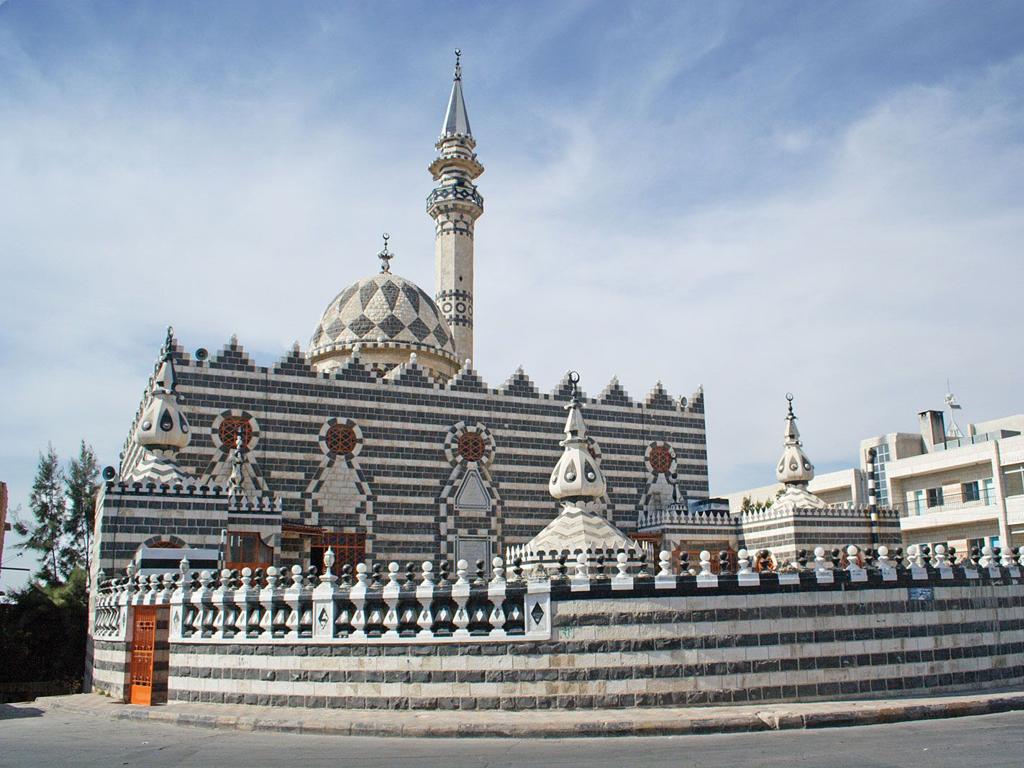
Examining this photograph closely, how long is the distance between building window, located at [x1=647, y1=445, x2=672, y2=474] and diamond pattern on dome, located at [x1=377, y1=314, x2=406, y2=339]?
1003cm

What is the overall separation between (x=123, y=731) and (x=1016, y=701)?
46.1 ft

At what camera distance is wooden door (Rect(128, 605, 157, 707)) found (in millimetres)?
17500

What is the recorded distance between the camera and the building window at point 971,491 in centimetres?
4159

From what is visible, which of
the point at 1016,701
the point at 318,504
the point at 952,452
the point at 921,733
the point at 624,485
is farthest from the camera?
the point at 952,452

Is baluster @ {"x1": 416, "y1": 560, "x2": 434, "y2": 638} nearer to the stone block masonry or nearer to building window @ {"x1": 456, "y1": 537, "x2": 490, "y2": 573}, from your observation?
the stone block masonry

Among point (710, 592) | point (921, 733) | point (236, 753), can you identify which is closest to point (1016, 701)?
point (921, 733)

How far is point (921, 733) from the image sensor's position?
41.3ft

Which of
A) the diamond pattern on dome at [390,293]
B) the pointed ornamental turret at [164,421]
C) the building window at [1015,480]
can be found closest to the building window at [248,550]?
the pointed ornamental turret at [164,421]


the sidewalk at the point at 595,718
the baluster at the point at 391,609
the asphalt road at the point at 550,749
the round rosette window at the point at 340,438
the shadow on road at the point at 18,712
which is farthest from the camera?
the round rosette window at the point at 340,438

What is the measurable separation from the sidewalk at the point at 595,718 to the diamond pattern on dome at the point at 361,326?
19028 millimetres

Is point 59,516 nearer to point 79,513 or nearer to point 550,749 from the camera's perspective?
point 79,513

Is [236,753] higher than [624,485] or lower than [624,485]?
lower

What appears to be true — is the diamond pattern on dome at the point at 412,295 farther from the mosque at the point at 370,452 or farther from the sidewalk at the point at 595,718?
the sidewalk at the point at 595,718

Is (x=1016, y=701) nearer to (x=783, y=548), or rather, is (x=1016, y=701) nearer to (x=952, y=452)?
(x=783, y=548)
